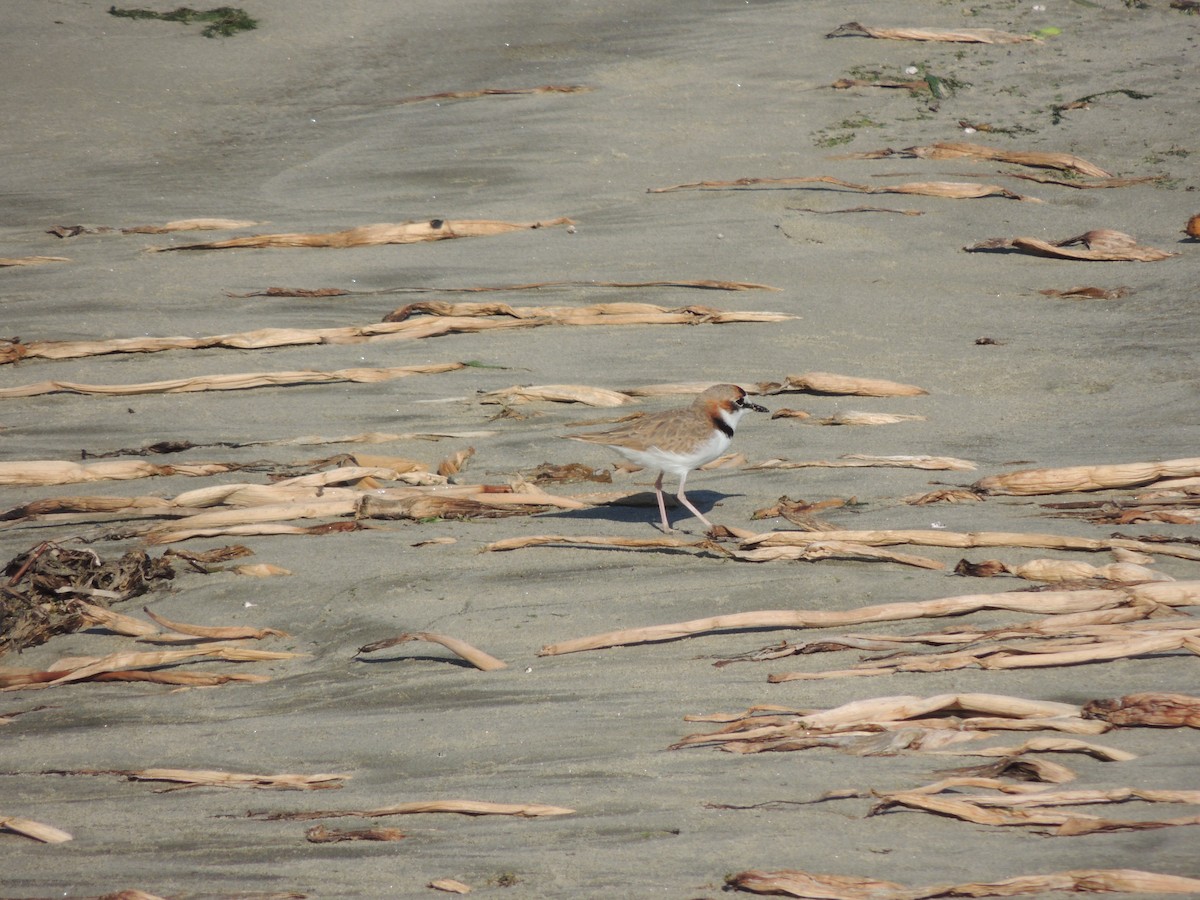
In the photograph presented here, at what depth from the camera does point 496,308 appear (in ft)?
31.3

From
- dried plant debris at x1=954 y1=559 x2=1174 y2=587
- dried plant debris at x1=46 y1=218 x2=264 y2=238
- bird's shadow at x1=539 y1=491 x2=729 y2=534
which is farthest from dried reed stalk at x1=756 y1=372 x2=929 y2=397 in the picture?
dried plant debris at x1=46 y1=218 x2=264 y2=238

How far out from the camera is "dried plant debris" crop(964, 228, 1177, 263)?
1013cm

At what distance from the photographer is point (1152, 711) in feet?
12.8

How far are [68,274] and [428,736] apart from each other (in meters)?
7.32

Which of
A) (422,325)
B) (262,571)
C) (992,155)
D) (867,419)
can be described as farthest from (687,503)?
(992,155)

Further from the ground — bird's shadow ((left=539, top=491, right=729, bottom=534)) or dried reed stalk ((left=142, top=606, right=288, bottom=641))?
dried reed stalk ((left=142, top=606, right=288, bottom=641))

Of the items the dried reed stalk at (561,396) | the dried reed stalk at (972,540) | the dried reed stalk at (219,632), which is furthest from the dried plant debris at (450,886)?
the dried reed stalk at (561,396)

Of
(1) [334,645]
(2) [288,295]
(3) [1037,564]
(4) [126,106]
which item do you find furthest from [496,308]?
(4) [126,106]

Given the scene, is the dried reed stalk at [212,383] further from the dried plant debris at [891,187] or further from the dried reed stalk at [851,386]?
the dried plant debris at [891,187]

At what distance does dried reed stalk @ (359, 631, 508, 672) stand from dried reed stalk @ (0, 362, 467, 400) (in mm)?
3632

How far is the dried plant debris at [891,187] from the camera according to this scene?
446 inches

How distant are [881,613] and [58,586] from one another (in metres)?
3.84

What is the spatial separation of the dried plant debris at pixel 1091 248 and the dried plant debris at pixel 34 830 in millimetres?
8672

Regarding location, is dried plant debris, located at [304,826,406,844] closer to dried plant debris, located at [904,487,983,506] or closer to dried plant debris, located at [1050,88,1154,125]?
dried plant debris, located at [904,487,983,506]
